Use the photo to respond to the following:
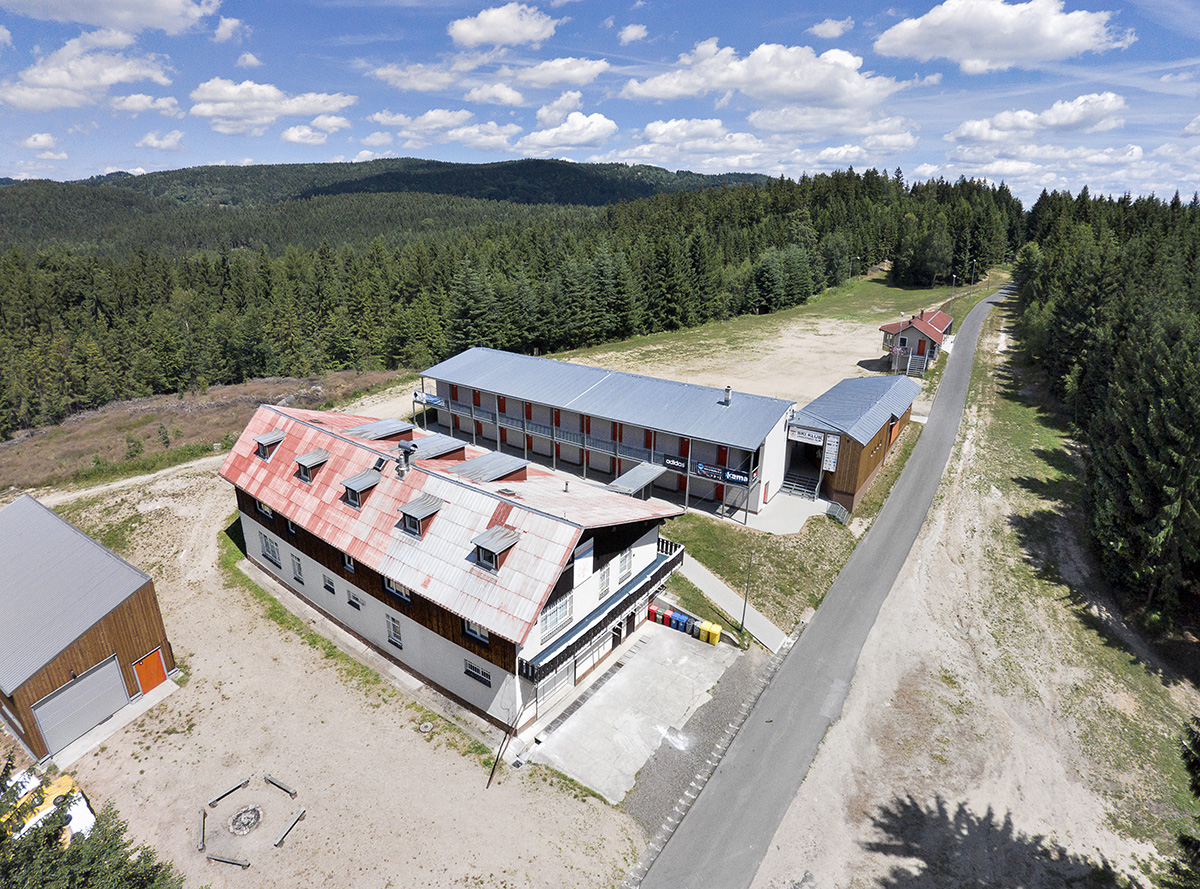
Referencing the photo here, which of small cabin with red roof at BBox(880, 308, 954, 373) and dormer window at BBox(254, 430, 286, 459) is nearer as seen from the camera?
dormer window at BBox(254, 430, 286, 459)

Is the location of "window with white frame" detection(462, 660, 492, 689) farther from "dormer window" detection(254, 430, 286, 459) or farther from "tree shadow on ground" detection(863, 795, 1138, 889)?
"dormer window" detection(254, 430, 286, 459)

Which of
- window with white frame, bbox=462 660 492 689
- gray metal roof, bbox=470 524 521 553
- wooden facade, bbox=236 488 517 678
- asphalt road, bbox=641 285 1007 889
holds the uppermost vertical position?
gray metal roof, bbox=470 524 521 553

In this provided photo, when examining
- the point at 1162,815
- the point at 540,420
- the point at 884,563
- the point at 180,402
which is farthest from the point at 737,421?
the point at 180,402

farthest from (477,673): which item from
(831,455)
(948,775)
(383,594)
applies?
(831,455)

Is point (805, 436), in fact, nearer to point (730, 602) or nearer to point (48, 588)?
point (730, 602)

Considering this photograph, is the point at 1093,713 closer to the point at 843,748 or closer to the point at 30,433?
the point at 843,748

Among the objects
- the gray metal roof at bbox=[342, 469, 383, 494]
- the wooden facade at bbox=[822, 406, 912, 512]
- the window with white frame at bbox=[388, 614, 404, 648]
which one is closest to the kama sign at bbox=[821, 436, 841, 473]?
the wooden facade at bbox=[822, 406, 912, 512]
